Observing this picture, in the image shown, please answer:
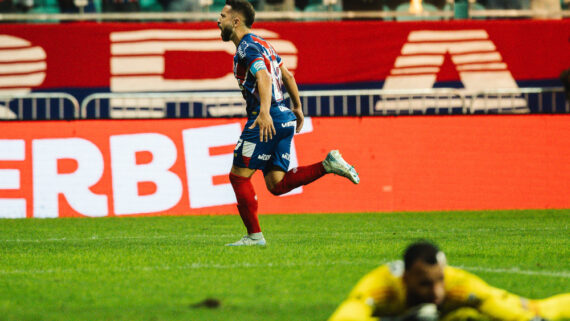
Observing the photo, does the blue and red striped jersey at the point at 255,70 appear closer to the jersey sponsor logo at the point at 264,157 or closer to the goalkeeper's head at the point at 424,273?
the jersey sponsor logo at the point at 264,157

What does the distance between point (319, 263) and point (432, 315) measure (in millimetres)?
3110

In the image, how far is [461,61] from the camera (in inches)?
709

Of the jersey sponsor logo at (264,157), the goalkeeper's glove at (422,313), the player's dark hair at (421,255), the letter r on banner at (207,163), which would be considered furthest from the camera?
the letter r on banner at (207,163)

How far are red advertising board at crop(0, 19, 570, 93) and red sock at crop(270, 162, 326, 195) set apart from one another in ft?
31.3

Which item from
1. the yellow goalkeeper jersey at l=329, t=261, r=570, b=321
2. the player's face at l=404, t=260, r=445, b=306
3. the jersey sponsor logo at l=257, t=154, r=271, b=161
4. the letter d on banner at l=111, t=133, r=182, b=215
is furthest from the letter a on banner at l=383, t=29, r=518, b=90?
the player's face at l=404, t=260, r=445, b=306

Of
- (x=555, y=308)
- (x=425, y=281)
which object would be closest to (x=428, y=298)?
(x=425, y=281)

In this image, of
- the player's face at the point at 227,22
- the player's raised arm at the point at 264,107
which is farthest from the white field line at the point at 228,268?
the player's face at the point at 227,22

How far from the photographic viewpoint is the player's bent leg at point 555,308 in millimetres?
4477

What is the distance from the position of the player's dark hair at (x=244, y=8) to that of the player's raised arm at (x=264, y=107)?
1.92 ft

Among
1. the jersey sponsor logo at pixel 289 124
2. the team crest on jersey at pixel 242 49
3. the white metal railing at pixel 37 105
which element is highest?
the team crest on jersey at pixel 242 49

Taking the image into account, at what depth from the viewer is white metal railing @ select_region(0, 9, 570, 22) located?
17.9 meters

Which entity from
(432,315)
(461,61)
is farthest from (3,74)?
(432,315)

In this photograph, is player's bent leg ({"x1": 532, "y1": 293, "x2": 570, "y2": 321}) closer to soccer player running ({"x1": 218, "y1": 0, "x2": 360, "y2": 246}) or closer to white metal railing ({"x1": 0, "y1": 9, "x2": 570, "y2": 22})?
soccer player running ({"x1": 218, "y1": 0, "x2": 360, "y2": 246})

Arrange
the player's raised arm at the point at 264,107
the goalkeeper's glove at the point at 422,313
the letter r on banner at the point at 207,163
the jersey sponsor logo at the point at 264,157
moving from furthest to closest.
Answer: the letter r on banner at the point at 207,163
the jersey sponsor logo at the point at 264,157
the player's raised arm at the point at 264,107
the goalkeeper's glove at the point at 422,313
